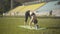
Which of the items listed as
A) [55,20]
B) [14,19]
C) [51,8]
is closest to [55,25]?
[55,20]

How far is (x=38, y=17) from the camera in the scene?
Answer: 3.23 meters

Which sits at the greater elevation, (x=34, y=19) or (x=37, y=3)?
(x=37, y=3)

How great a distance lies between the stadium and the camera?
10.4 ft

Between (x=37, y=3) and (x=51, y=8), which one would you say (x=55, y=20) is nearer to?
(x=51, y=8)

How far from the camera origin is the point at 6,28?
3.36 metres

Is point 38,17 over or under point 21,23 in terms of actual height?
over

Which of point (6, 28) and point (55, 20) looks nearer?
point (55, 20)

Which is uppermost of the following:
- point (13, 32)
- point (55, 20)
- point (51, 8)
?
point (51, 8)

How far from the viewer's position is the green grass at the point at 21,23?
125 inches

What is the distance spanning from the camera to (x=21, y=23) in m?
3.29

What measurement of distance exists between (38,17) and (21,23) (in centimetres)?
32

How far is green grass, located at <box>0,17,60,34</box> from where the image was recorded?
3182mm

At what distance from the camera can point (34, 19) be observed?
127 inches

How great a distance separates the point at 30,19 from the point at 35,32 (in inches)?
9.6
